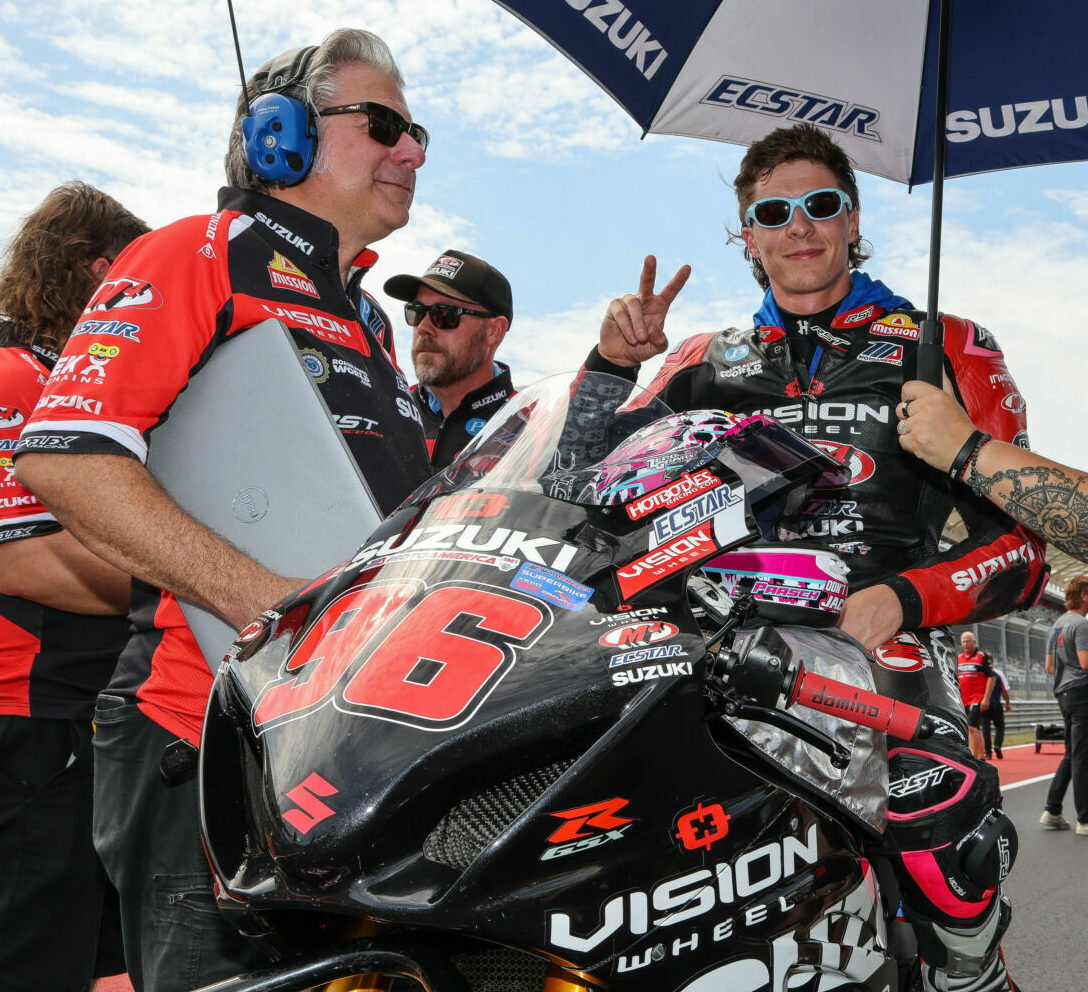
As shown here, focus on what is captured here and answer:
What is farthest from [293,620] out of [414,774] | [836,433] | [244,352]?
[836,433]

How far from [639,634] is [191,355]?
3.53 ft

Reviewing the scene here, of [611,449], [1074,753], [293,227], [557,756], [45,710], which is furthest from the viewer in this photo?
[1074,753]

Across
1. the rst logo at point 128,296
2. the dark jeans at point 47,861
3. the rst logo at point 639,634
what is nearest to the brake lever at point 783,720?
the rst logo at point 639,634

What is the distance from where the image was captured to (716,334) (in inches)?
127

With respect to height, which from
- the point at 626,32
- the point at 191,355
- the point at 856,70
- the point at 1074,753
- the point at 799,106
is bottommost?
the point at 1074,753

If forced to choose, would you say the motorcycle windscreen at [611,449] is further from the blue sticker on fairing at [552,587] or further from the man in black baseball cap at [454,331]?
the man in black baseball cap at [454,331]

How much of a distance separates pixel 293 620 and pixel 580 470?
18.6 inches

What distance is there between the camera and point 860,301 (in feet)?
10.0

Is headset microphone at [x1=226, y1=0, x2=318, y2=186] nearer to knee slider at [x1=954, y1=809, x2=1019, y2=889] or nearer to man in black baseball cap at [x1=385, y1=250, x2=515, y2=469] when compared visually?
knee slider at [x1=954, y1=809, x2=1019, y2=889]

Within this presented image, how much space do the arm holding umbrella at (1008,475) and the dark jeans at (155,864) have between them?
1812mm

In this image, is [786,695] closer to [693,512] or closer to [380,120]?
[693,512]

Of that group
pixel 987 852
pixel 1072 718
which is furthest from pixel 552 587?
pixel 1072 718

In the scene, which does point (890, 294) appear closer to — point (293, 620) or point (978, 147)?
point (978, 147)

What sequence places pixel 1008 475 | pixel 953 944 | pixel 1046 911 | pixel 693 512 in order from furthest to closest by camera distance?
pixel 1046 911 < pixel 1008 475 < pixel 953 944 < pixel 693 512
